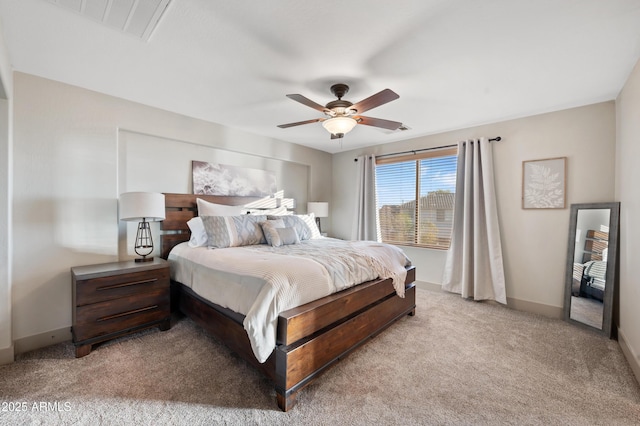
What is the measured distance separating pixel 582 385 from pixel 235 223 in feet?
10.5

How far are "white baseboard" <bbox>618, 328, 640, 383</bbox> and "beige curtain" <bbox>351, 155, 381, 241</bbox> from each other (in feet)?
9.53

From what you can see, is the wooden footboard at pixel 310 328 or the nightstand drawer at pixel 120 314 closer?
the wooden footboard at pixel 310 328

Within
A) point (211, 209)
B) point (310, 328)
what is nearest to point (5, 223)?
point (211, 209)

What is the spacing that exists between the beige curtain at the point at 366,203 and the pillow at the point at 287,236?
1.81m

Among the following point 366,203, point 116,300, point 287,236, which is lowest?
point 116,300

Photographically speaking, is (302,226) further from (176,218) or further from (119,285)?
(119,285)

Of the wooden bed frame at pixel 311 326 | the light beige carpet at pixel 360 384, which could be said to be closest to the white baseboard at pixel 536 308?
the light beige carpet at pixel 360 384

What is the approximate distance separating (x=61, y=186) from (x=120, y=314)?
130 cm

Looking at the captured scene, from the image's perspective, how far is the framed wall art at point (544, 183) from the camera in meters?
3.06

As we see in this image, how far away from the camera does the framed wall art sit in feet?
10.1

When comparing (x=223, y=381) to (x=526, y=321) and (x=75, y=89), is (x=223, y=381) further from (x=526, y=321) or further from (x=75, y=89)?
(x=526, y=321)

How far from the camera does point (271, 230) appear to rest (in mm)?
3115

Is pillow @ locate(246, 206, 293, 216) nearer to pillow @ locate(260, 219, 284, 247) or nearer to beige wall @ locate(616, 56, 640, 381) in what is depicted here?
pillow @ locate(260, 219, 284, 247)

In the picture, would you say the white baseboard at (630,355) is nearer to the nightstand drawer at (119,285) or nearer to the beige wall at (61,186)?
the nightstand drawer at (119,285)
